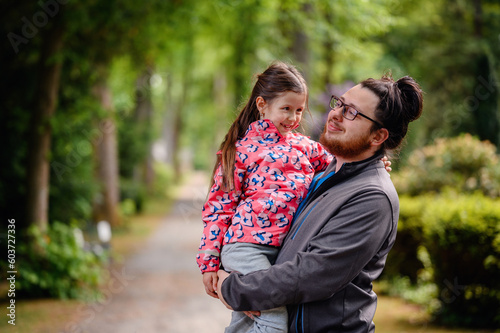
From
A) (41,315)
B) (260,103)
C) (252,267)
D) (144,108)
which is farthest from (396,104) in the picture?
(144,108)

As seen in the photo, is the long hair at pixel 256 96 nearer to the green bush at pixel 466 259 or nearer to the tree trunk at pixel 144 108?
the green bush at pixel 466 259

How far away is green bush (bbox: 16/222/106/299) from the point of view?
811 cm

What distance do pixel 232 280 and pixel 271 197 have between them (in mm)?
419

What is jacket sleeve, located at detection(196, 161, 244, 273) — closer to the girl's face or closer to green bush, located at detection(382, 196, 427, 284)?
the girl's face

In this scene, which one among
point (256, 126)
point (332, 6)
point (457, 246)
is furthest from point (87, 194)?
point (256, 126)

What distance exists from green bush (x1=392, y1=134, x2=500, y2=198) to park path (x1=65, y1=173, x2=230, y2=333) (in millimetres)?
4448

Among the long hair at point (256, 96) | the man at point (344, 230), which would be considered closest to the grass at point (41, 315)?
the long hair at point (256, 96)

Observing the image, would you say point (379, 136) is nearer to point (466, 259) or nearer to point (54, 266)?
point (466, 259)

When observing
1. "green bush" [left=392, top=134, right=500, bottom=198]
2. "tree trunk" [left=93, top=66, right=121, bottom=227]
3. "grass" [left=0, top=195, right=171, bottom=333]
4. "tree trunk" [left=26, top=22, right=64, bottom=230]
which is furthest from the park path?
"green bush" [left=392, top=134, right=500, bottom=198]

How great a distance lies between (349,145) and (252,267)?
0.69 m

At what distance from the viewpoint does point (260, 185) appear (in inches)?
98.4

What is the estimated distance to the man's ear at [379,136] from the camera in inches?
93.7

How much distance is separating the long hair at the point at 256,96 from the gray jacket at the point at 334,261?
0.44m

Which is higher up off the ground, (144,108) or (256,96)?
(144,108)
